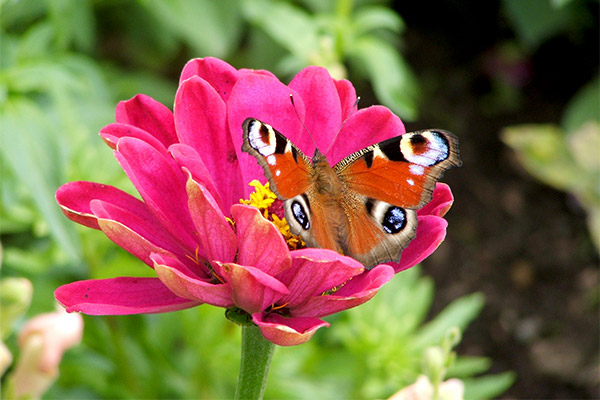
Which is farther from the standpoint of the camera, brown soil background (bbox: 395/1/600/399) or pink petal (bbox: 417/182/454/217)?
brown soil background (bbox: 395/1/600/399)

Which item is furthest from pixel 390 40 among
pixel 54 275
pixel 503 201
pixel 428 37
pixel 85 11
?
pixel 54 275

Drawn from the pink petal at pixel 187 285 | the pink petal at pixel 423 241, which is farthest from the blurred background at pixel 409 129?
the pink petal at pixel 187 285

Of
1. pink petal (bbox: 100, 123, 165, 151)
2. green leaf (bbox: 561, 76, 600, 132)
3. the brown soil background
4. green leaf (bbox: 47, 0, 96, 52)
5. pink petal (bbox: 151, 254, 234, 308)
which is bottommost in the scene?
the brown soil background

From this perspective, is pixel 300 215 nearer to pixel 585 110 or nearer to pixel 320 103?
pixel 320 103

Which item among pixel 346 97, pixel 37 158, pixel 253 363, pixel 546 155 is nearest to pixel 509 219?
pixel 546 155

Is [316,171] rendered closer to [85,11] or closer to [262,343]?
[262,343]

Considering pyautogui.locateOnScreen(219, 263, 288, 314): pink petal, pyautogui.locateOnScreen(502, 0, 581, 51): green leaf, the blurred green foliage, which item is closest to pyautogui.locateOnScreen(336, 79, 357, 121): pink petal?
pyautogui.locateOnScreen(219, 263, 288, 314): pink petal

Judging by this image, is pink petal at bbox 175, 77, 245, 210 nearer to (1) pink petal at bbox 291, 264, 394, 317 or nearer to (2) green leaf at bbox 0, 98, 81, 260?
(1) pink petal at bbox 291, 264, 394, 317

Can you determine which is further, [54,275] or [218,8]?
[218,8]
